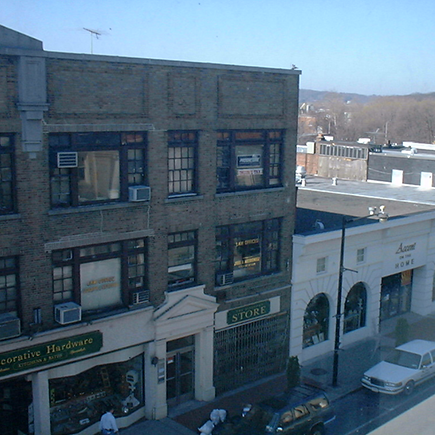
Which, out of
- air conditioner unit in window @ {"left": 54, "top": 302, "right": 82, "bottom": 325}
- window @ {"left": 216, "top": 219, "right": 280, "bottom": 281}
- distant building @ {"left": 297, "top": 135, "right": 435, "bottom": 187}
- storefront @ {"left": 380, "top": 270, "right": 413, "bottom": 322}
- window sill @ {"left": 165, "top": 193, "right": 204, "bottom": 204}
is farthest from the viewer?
distant building @ {"left": 297, "top": 135, "right": 435, "bottom": 187}

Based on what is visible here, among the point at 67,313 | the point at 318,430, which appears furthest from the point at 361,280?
the point at 67,313

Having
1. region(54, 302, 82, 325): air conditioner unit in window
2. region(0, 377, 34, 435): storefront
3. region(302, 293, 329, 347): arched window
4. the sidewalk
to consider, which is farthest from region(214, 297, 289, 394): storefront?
region(0, 377, 34, 435): storefront

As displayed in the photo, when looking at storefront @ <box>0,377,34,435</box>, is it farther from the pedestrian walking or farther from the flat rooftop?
the flat rooftop

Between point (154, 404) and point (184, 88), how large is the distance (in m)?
8.37

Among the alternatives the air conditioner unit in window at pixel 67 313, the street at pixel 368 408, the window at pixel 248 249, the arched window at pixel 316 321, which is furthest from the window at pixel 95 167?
the arched window at pixel 316 321

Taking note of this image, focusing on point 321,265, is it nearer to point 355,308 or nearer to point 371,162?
point 355,308

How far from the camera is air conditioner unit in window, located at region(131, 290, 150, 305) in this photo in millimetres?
15359

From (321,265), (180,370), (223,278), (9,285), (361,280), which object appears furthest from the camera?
(361,280)

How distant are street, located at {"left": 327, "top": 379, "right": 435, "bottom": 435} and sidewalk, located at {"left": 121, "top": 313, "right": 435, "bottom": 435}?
1.50ft

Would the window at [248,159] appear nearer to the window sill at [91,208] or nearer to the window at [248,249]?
the window at [248,249]

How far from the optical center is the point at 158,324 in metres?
15.8

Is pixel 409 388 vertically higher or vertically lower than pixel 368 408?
higher

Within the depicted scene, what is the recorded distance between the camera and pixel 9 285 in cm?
1317

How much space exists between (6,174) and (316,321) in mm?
12273
